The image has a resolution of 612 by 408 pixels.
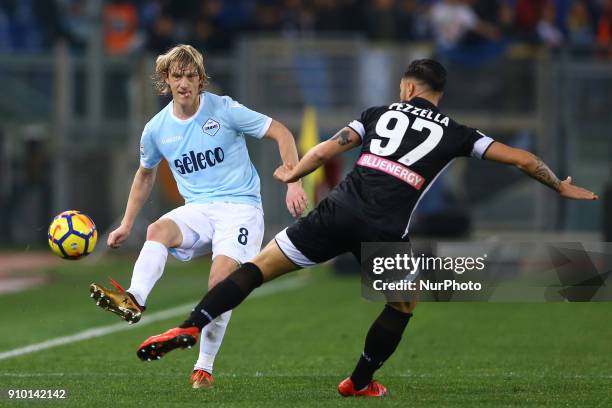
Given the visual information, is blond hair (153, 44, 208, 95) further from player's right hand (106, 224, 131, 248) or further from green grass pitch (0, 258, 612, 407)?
green grass pitch (0, 258, 612, 407)

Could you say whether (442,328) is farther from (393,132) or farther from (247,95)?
(247,95)

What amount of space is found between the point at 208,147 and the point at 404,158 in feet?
5.34

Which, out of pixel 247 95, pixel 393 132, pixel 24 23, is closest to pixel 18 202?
pixel 24 23

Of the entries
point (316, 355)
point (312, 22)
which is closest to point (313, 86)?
point (312, 22)

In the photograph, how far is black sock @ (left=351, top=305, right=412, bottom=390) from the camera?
8.24 meters

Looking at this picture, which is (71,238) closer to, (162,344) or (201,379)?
(201,379)

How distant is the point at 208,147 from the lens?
903cm

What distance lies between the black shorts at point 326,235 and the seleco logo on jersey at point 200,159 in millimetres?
1100

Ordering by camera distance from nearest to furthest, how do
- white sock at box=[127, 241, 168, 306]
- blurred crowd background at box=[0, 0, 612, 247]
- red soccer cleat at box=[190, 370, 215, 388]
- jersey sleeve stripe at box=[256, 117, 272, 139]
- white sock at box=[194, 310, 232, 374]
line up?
white sock at box=[127, 241, 168, 306] < red soccer cleat at box=[190, 370, 215, 388] < white sock at box=[194, 310, 232, 374] < jersey sleeve stripe at box=[256, 117, 272, 139] < blurred crowd background at box=[0, 0, 612, 247]

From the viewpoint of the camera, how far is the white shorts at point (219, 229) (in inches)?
351

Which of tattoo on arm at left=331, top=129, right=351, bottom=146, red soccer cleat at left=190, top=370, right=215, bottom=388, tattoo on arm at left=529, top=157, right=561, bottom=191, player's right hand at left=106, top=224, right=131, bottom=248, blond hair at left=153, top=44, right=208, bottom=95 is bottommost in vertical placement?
red soccer cleat at left=190, top=370, right=215, bottom=388

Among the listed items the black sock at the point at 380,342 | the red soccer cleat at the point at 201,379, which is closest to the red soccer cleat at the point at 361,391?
the black sock at the point at 380,342

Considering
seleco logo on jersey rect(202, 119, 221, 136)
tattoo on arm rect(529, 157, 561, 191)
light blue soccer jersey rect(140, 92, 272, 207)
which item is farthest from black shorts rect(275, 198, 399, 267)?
seleco logo on jersey rect(202, 119, 221, 136)

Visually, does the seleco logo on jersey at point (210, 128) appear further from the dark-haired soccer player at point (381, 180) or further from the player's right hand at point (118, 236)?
the dark-haired soccer player at point (381, 180)
